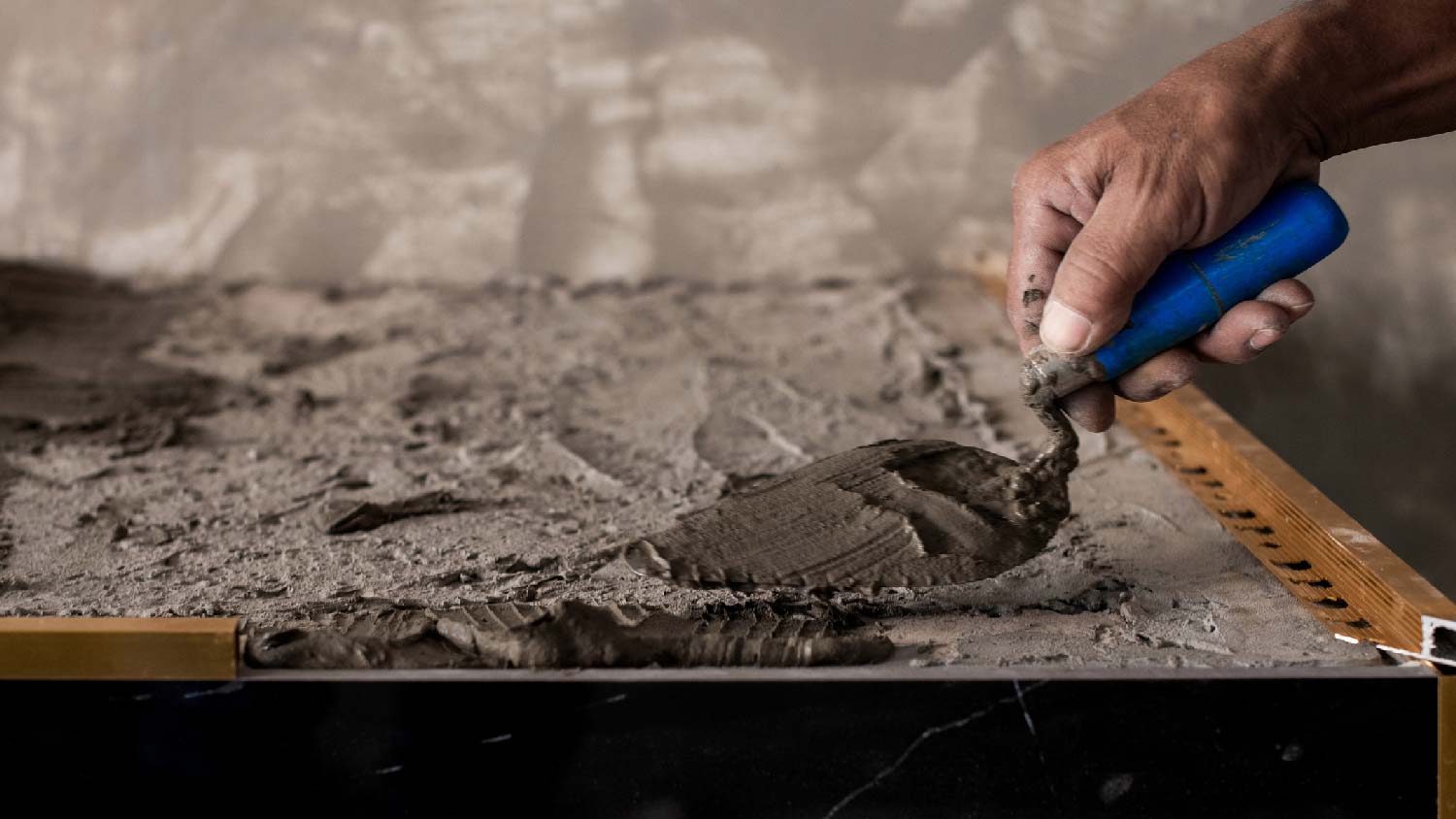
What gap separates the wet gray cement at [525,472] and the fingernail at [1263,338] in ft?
0.81

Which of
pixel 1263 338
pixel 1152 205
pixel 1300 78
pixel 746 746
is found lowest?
pixel 746 746

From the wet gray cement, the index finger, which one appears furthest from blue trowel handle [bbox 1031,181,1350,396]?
the wet gray cement

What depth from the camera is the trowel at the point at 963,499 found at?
3.97ft

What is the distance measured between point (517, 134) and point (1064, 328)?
6.82ft

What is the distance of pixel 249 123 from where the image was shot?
2.99 m

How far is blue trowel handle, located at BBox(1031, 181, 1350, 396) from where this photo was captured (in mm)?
1207

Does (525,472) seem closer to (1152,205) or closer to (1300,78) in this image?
(1152,205)

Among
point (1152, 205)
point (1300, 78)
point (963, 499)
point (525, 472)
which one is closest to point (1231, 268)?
point (1152, 205)

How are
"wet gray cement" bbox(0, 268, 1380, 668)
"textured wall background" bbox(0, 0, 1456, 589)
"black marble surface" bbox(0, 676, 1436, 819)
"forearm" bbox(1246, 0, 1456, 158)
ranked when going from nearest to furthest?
"black marble surface" bbox(0, 676, 1436, 819), "wet gray cement" bbox(0, 268, 1380, 668), "forearm" bbox(1246, 0, 1456, 158), "textured wall background" bbox(0, 0, 1456, 589)

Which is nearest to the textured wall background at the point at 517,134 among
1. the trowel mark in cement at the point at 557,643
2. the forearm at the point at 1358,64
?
the forearm at the point at 1358,64

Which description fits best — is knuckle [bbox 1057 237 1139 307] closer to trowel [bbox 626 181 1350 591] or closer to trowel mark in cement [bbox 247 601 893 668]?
trowel [bbox 626 181 1350 591]

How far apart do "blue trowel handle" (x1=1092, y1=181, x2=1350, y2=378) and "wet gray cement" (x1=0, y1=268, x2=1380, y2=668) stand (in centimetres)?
27

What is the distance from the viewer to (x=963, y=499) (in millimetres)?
1316

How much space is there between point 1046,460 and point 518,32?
2.07 meters
